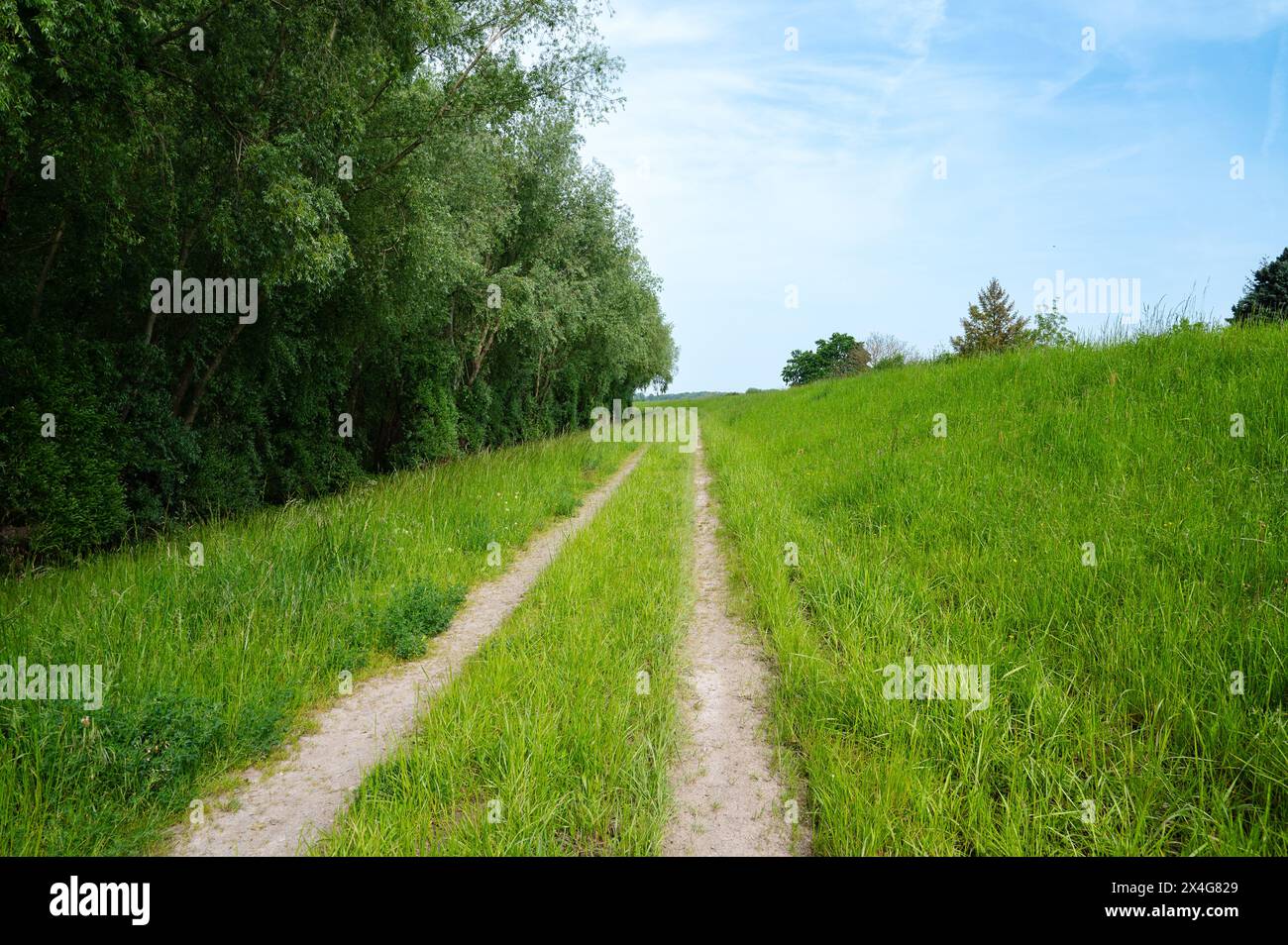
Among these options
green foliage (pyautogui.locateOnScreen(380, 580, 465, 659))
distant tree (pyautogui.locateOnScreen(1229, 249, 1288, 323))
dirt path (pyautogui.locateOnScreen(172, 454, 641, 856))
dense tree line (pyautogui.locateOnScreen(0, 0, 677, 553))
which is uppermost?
distant tree (pyautogui.locateOnScreen(1229, 249, 1288, 323))

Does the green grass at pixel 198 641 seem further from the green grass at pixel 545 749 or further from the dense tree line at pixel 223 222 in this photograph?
the dense tree line at pixel 223 222

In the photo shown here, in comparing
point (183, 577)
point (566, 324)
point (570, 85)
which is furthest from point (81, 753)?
point (566, 324)

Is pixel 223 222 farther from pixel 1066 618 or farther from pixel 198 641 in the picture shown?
pixel 1066 618

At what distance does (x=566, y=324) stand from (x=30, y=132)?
1367 cm

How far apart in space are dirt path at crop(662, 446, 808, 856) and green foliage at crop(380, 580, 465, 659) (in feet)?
7.68

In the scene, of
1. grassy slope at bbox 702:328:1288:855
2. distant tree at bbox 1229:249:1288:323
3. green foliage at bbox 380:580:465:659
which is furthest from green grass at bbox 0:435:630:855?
distant tree at bbox 1229:249:1288:323

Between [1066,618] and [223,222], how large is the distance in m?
9.80

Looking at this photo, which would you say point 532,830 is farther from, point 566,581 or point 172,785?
point 566,581

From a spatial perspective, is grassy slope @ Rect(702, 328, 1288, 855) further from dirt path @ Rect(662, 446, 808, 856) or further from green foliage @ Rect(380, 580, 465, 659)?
green foliage @ Rect(380, 580, 465, 659)

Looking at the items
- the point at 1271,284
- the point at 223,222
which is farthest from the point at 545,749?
Answer: the point at 1271,284

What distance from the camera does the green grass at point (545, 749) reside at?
8.30 ft

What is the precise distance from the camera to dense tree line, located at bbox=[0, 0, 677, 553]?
6316 millimetres

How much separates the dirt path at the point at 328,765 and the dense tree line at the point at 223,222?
18.4 ft

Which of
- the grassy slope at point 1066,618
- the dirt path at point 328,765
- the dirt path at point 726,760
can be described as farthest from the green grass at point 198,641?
the grassy slope at point 1066,618
